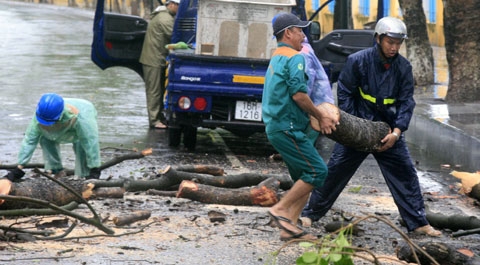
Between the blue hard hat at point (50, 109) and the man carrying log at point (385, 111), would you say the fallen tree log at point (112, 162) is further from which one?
the man carrying log at point (385, 111)

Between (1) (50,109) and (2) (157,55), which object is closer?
(1) (50,109)

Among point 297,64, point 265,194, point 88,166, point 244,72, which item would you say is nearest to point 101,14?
point 244,72

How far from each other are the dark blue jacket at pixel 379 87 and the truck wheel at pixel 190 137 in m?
4.95

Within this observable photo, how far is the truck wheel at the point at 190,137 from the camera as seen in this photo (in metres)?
13.0

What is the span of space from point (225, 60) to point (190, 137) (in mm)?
1243

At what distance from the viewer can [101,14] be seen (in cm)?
1491

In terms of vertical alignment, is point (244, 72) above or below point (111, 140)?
above

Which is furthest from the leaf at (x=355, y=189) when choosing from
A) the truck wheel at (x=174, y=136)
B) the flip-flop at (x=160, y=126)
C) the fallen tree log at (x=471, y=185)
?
the flip-flop at (x=160, y=126)

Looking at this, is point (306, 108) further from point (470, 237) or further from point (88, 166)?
point (88, 166)

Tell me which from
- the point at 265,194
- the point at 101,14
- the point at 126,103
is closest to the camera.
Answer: the point at 265,194

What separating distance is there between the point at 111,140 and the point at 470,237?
6167mm

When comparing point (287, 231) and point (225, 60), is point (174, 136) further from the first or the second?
point (287, 231)

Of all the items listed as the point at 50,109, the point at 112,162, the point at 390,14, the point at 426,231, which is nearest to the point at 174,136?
the point at 112,162

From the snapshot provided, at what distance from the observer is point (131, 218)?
7867 mm
